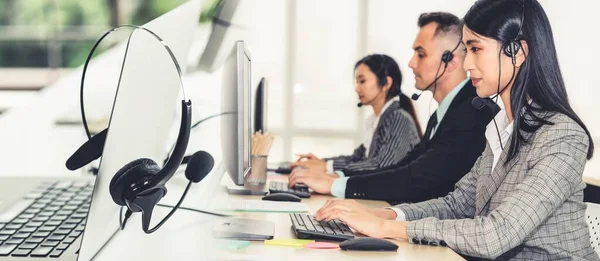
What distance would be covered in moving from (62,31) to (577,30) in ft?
13.1

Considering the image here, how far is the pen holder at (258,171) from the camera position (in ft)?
6.82

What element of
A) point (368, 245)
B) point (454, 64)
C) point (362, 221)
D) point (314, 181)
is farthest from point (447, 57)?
point (368, 245)

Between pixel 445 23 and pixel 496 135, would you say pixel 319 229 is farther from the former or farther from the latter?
pixel 445 23

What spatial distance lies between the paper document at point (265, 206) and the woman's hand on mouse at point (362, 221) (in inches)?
10.9

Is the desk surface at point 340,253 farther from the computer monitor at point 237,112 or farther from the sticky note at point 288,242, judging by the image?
the computer monitor at point 237,112

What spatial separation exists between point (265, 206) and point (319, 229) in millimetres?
366

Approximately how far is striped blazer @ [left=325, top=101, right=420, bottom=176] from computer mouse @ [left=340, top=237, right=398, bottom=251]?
1.58 m

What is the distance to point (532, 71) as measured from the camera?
1.41m

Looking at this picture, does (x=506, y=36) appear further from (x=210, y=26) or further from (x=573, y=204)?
(x=210, y=26)

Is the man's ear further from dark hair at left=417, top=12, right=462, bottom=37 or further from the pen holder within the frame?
the pen holder

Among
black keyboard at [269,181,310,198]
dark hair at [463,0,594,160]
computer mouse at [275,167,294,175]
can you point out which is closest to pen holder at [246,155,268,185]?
black keyboard at [269,181,310,198]

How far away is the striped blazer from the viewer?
2.93 meters

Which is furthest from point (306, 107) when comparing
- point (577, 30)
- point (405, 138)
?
point (405, 138)

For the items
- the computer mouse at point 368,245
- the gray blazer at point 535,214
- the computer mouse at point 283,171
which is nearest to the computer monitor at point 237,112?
the computer mouse at point 368,245
